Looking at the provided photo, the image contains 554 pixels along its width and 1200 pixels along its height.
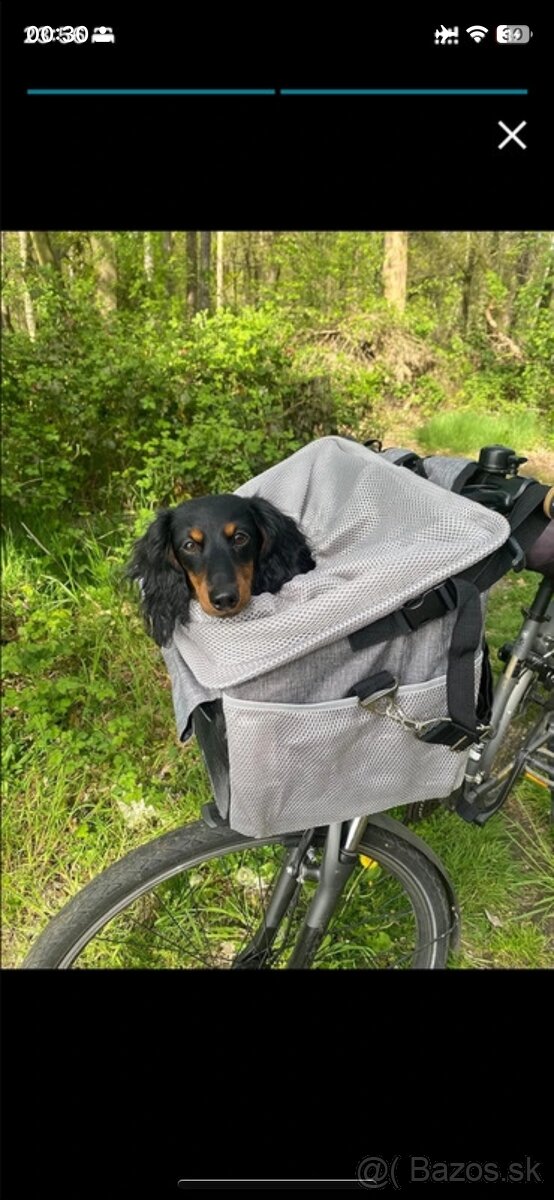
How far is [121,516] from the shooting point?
2.94m

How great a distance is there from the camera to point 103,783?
216 centimetres

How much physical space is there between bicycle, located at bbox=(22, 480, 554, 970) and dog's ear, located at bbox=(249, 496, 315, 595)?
0.51m

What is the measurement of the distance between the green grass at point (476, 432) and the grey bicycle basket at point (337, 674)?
220cm

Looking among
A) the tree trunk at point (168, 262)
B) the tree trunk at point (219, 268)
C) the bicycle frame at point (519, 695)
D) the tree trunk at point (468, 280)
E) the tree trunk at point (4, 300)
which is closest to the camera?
the bicycle frame at point (519, 695)

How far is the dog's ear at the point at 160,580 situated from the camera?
1.28 m

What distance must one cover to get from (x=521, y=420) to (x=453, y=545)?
8.16ft

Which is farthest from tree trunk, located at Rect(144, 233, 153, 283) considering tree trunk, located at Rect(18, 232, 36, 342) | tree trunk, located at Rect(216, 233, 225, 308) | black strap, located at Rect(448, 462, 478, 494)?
black strap, located at Rect(448, 462, 478, 494)

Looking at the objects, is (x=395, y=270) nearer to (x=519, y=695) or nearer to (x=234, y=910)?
(x=519, y=695)

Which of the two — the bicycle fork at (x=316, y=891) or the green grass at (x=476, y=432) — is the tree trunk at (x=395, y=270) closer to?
the green grass at (x=476, y=432)

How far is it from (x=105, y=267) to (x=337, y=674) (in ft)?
10.4
